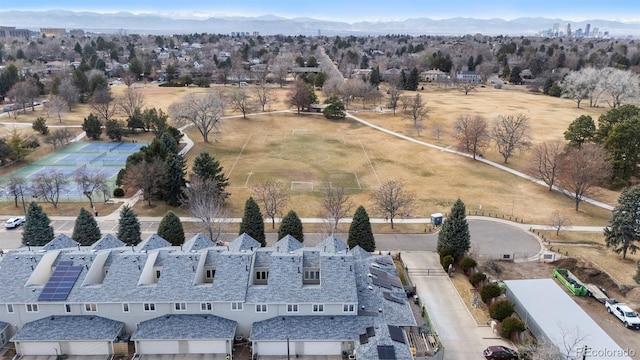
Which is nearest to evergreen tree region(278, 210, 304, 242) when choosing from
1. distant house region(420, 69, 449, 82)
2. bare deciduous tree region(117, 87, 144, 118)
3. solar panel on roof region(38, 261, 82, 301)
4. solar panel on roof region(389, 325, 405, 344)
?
solar panel on roof region(389, 325, 405, 344)

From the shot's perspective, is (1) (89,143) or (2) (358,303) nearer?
(2) (358,303)

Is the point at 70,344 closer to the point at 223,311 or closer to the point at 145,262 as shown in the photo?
the point at 145,262

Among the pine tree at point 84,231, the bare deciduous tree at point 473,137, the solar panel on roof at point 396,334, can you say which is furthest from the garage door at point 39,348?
the bare deciduous tree at point 473,137

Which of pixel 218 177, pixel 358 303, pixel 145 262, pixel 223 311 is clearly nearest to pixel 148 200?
pixel 218 177

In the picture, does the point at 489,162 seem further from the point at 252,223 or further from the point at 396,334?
the point at 396,334

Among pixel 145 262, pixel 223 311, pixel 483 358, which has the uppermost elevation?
pixel 145 262

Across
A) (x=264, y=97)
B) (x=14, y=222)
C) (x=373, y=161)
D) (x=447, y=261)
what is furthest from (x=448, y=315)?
(x=264, y=97)
